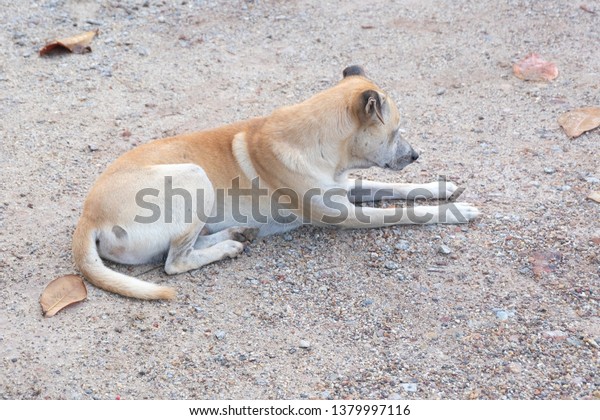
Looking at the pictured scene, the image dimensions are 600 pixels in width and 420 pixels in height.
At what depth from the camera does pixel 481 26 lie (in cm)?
798

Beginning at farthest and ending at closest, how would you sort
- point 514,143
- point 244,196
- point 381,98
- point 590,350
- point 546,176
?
point 514,143 → point 546,176 → point 244,196 → point 381,98 → point 590,350

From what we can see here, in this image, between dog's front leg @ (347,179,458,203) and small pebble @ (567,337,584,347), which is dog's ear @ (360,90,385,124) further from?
small pebble @ (567,337,584,347)

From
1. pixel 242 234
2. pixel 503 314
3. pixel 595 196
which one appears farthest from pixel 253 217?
pixel 595 196

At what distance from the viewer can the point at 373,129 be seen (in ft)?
16.6

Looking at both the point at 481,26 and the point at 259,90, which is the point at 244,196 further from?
the point at 481,26

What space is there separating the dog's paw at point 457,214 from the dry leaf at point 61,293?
2453mm

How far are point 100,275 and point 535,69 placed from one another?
→ 4.60 metres

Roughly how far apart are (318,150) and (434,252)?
102cm

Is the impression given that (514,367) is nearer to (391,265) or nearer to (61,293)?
(391,265)

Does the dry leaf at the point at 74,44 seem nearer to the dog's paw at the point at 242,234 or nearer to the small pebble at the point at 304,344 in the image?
the dog's paw at the point at 242,234

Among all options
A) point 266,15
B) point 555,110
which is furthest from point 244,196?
point 266,15

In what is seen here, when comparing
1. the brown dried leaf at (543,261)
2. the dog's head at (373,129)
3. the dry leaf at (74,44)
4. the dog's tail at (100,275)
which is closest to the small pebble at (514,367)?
the brown dried leaf at (543,261)

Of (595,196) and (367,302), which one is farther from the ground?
(595,196)

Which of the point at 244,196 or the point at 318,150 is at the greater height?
the point at 318,150
